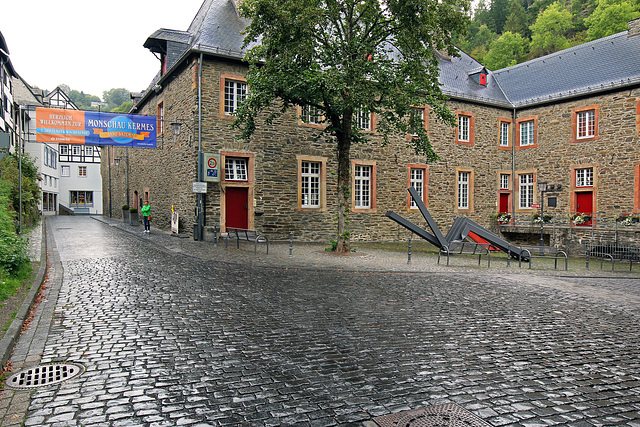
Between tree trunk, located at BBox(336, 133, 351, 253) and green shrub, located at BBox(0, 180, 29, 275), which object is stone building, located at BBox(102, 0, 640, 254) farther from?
green shrub, located at BBox(0, 180, 29, 275)

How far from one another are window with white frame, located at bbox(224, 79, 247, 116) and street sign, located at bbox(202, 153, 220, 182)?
203cm

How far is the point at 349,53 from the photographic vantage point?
44.2ft

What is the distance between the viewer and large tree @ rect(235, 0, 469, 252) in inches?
499

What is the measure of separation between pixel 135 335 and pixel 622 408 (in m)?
5.07

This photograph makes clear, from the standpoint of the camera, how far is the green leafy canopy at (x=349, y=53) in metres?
12.7

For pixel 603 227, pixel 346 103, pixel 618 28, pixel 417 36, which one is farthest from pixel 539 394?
pixel 618 28

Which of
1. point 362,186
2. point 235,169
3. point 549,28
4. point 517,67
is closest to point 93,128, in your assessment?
point 235,169

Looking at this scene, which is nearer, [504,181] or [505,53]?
[504,181]

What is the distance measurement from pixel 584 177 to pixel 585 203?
1365mm

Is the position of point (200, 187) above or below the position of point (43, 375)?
above

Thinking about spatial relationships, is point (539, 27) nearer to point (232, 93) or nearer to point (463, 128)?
point (463, 128)

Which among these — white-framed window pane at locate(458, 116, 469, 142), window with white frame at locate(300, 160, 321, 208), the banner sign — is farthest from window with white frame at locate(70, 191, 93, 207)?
white-framed window pane at locate(458, 116, 469, 142)

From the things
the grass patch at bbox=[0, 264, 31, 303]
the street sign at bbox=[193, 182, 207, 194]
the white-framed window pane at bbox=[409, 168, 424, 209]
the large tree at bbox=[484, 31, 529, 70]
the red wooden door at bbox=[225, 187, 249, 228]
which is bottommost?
the grass patch at bbox=[0, 264, 31, 303]

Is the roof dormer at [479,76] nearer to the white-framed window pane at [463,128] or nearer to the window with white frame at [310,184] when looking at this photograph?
the white-framed window pane at [463,128]
